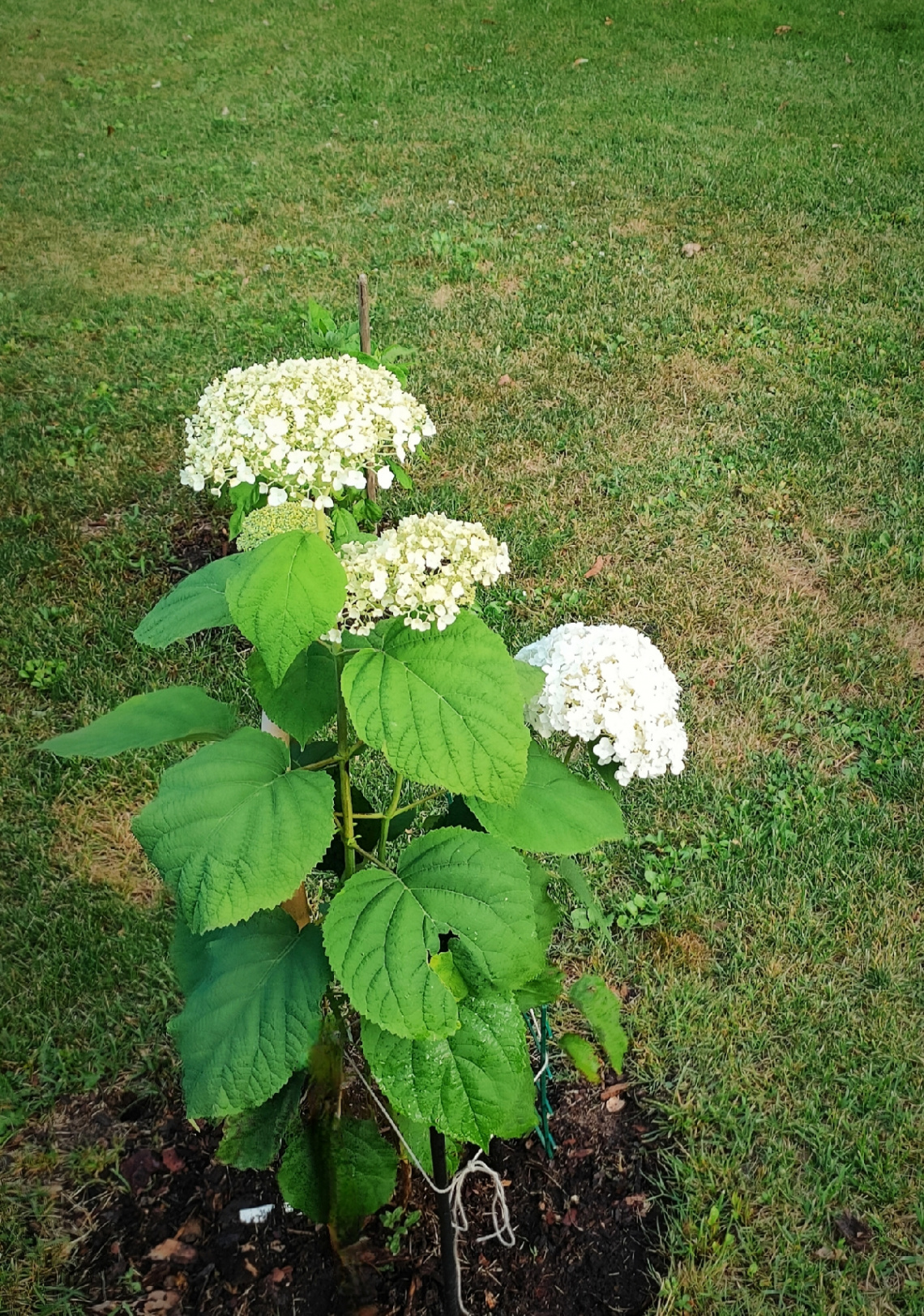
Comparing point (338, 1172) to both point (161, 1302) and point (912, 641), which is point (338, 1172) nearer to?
point (161, 1302)

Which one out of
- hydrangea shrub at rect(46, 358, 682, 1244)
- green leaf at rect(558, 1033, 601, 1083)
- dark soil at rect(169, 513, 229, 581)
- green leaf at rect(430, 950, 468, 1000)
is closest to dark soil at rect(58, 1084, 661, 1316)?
hydrangea shrub at rect(46, 358, 682, 1244)

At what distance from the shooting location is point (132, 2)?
1148 centimetres

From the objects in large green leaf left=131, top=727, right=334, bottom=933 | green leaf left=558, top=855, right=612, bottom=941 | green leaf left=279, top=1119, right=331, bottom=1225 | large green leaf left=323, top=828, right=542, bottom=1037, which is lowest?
green leaf left=279, top=1119, right=331, bottom=1225

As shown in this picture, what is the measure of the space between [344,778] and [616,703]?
Answer: 448mm

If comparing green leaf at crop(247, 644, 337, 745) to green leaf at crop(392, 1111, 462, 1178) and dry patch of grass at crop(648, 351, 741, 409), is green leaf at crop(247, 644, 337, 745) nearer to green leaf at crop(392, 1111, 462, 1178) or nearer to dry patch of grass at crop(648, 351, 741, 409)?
green leaf at crop(392, 1111, 462, 1178)

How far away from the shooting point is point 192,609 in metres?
1.54

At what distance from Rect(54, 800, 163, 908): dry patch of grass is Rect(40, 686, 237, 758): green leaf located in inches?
58.6

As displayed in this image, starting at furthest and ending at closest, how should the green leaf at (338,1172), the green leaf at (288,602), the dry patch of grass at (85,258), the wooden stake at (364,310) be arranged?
the dry patch of grass at (85,258) → the wooden stake at (364,310) → the green leaf at (338,1172) → the green leaf at (288,602)

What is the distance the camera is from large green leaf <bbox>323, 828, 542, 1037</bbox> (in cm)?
136

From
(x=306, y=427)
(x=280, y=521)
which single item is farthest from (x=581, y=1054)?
(x=306, y=427)

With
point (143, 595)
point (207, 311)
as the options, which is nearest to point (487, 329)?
point (207, 311)

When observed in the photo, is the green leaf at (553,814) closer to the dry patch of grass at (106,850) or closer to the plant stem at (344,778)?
the plant stem at (344,778)

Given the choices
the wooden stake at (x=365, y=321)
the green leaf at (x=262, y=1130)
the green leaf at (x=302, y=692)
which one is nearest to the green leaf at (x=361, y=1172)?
the green leaf at (x=262, y=1130)

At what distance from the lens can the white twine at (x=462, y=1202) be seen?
187 centimetres
